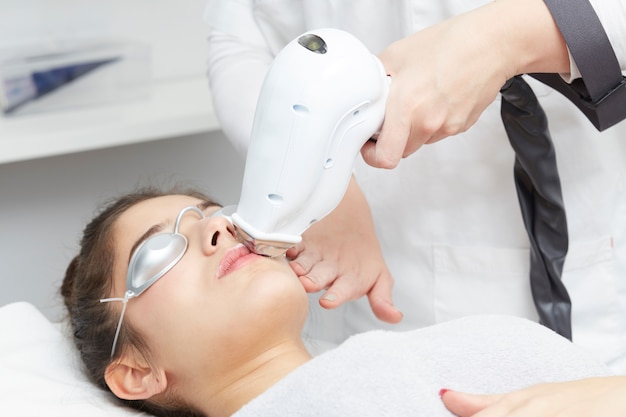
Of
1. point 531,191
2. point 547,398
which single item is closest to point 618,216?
point 531,191

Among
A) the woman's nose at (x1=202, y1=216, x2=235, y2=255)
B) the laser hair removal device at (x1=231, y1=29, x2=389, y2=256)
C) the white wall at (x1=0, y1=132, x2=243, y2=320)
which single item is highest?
the laser hair removal device at (x1=231, y1=29, x2=389, y2=256)

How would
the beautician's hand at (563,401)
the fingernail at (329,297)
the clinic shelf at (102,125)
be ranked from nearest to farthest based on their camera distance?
the beautician's hand at (563,401) < the fingernail at (329,297) < the clinic shelf at (102,125)

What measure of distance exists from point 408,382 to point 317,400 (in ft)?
0.39

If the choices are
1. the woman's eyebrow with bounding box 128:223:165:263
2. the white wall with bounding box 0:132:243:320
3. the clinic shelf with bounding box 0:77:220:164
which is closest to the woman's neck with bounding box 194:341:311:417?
the woman's eyebrow with bounding box 128:223:165:263

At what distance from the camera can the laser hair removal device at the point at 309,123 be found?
3.41ft

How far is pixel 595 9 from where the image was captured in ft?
3.69

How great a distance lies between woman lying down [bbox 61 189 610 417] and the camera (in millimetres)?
1099

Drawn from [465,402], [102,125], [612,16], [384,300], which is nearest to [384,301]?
[384,300]

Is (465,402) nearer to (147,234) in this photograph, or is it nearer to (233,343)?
(233,343)

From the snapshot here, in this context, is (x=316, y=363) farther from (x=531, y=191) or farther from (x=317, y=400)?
(x=531, y=191)

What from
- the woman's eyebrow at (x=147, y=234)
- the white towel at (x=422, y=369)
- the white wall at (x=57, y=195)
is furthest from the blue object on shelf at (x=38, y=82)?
the white towel at (x=422, y=369)

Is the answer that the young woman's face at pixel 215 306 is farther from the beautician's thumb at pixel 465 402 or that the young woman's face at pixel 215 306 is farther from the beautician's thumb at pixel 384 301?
the beautician's thumb at pixel 465 402

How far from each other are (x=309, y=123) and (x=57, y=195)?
1.46 m

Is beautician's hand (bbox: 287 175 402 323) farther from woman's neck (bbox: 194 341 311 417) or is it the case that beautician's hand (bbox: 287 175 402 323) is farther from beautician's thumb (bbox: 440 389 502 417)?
beautician's thumb (bbox: 440 389 502 417)
